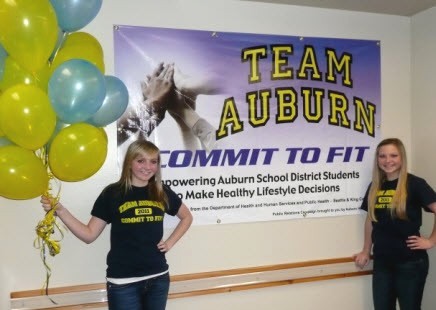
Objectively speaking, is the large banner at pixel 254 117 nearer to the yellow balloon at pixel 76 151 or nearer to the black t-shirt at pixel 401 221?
the black t-shirt at pixel 401 221

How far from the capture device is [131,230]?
220 cm

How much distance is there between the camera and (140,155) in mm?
2219

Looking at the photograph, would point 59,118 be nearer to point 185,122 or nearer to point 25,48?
point 25,48

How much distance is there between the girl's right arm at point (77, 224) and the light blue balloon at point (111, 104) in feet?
1.35

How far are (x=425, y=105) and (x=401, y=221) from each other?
2.96ft

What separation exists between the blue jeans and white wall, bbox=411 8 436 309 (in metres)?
1.84

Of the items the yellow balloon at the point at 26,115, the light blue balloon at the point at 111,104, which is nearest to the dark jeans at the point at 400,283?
the light blue balloon at the point at 111,104

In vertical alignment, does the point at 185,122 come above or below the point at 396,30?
below

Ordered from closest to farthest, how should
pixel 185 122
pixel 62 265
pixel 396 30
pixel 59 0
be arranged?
pixel 59 0 < pixel 62 265 < pixel 185 122 < pixel 396 30

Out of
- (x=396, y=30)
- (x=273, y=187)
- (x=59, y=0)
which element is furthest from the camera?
(x=396, y=30)

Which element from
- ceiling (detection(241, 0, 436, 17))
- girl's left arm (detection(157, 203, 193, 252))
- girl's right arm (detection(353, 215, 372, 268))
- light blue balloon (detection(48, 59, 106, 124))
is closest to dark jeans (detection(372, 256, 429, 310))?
girl's right arm (detection(353, 215, 372, 268))

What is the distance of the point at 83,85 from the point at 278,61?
4.86ft

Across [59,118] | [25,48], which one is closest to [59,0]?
[25,48]

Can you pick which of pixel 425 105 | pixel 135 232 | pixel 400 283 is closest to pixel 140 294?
pixel 135 232
